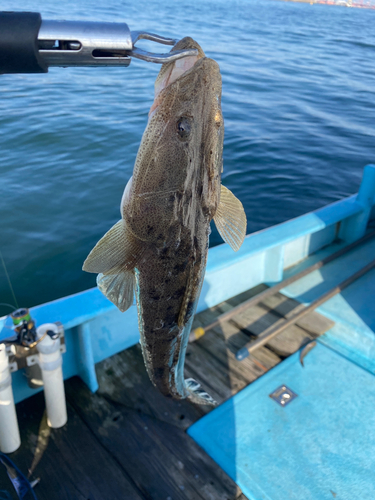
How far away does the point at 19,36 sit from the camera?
1.20m

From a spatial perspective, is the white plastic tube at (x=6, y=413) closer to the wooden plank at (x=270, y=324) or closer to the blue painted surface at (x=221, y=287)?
the blue painted surface at (x=221, y=287)

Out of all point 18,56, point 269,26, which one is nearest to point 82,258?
point 18,56

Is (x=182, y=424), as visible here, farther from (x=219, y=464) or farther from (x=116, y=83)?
(x=116, y=83)

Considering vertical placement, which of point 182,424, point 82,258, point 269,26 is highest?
point 269,26

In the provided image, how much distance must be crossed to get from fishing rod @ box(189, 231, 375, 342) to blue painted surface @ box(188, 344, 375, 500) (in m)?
0.79

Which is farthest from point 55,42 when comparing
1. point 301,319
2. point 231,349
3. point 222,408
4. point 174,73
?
point 301,319

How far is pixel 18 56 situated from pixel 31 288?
6.21m

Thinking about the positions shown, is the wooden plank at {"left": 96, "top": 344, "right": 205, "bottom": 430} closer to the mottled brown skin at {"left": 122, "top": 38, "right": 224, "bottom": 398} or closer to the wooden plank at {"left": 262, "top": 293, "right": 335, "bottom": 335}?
the wooden plank at {"left": 262, "top": 293, "right": 335, "bottom": 335}

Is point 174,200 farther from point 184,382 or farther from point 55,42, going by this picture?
point 184,382

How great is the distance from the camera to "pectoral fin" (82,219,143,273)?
6.31 ft

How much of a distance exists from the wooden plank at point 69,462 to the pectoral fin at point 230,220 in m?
2.33

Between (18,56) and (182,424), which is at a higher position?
(18,56)

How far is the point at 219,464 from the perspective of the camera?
3.53 m

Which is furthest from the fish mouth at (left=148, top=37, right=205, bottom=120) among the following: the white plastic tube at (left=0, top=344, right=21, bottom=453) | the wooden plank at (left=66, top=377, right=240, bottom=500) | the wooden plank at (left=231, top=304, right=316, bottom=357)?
the wooden plank at (left=231, top=304, right=316, bottom=357)
